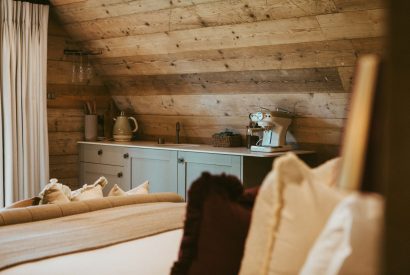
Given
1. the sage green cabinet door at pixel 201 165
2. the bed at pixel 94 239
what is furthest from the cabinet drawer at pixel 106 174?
the bed at pixel 94 239

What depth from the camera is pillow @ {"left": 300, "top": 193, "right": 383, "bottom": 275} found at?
3.96 feet

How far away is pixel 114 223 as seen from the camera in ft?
7.61

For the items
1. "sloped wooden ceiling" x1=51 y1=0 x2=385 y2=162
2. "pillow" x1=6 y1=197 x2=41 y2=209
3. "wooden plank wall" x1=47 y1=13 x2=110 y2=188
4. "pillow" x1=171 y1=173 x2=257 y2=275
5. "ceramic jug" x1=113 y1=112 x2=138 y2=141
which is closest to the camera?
"pillow" x1=171 y1=173 x2=257 y2=275

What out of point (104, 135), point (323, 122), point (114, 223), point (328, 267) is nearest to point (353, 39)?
point (323, 122)

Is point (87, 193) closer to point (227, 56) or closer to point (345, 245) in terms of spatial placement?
point (345, 245)

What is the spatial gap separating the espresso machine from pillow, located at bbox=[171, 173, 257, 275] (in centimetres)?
253

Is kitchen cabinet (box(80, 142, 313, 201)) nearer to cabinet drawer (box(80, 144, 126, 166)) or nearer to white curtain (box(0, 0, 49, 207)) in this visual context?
cabinet drawer (box(80, 144, 126, 166))

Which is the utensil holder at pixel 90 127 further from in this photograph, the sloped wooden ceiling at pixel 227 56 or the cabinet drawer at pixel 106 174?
the sloped wooden ceiling at pixel 227 56

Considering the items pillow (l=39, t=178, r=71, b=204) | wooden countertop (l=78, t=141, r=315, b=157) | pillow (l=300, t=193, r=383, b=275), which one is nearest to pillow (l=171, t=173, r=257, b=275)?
pillow (l=300, t=193, r=383, b=275)

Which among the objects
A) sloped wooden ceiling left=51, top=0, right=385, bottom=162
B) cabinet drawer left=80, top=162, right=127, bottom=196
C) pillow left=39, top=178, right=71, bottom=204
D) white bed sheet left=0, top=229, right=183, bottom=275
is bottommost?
cabinet drawer left=80, top=162, right=127, bottom=196

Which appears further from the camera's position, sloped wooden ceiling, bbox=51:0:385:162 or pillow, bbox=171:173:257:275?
sloped wooden ceiling, bbox=51:0:385:162

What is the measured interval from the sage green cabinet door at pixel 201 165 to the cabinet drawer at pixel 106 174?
2.40ft

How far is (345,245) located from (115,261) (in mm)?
916

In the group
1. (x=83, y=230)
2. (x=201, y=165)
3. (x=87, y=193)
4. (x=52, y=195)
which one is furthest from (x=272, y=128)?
(x=83, y=230)
